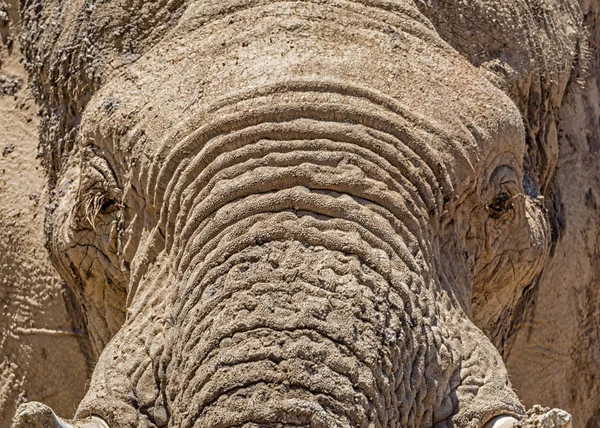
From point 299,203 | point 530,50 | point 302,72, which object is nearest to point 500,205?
point 530,50

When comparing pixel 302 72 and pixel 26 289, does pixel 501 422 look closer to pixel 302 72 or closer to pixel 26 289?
pixel 302 72

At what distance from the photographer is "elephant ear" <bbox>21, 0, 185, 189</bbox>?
15.0ft

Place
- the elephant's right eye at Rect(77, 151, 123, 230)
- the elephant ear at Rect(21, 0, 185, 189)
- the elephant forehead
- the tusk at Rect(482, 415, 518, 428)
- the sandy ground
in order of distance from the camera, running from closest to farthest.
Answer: the tusk at Rect(482, 415, 518, 428), the elephant forehead, the elephant's right eye at Rect(77, 151, 123, 230), the elephant ear at Rect(21, 0, 185, 189), the sandy ground

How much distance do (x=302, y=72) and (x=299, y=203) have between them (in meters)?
0.38

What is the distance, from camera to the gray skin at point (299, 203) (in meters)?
3.74

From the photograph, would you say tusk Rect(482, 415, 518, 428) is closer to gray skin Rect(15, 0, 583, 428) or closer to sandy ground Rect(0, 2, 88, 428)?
gray skin Rect(15, 0, 583, 428)

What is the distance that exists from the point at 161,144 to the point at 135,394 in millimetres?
576

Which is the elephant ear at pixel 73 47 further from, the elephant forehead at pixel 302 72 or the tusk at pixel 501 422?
the tusk at pixel 501 422

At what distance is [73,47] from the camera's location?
186 inches

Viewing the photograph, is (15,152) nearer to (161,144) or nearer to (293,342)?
(161,144)

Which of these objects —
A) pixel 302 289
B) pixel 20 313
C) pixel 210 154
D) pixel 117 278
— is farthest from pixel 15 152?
pixel 302 289

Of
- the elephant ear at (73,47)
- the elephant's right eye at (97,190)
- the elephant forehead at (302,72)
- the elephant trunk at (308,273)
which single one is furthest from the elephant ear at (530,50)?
the elephant's right eye at (97,190)

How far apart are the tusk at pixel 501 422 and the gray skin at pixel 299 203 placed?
2cm

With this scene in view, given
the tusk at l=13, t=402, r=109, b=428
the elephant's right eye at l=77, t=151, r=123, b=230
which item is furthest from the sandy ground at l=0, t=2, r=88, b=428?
the tusk at l=13, t=402, r=109, b=428
